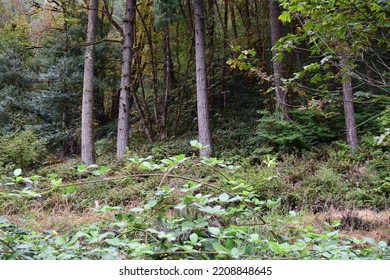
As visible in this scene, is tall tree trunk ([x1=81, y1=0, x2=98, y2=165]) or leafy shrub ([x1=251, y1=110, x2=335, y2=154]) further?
tall tree trunk ([x1=81, y1=0, x2=98, y2=165])

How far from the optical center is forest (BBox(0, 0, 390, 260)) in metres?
1.60

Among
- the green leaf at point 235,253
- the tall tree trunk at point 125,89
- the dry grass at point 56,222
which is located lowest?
the dry grass at point 56,222

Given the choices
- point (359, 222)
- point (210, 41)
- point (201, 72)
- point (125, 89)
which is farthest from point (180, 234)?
point (210, 41)

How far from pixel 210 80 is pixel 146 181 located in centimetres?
764

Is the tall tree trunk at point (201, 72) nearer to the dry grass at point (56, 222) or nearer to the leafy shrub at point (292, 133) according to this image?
the leafy shrub at point (292, 133)

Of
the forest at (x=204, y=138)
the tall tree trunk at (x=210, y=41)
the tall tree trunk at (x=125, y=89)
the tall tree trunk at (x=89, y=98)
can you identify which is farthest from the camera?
the tall tree trunk at (x=210, y=41)

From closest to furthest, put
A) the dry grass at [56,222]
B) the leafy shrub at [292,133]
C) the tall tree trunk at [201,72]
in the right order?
the dry grass at [56,222] → the leafy shrub at [292,133] → the tall tree trunk at [201,72]

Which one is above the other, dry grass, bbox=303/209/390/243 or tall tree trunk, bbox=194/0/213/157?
tall tree trunk, bbox=194/0/213/157

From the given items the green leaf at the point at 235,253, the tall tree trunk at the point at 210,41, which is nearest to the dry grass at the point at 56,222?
the green leaf at the point at 235,253

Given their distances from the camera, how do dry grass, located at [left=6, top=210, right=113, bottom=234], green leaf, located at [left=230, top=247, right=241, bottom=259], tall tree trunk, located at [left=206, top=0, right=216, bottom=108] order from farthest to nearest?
tall tree trunk, located at [left=206, top=0, right=216, bottom=108] < dry grass, located at [left=6, top=210, right=113, bottom=234] < green leaf, located at [left=230, top=247, right=241, bottom=259]

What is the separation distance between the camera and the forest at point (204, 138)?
1599 mm

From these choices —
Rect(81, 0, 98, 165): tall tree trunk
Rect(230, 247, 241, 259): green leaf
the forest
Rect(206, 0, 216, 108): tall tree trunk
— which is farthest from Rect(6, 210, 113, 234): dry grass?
Rect(206, 0, 216, 108): tall tree trunk

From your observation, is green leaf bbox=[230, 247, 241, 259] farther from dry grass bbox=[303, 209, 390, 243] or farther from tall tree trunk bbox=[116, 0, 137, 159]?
tall tree trunk bbox=[116, 0, 137, 159]
